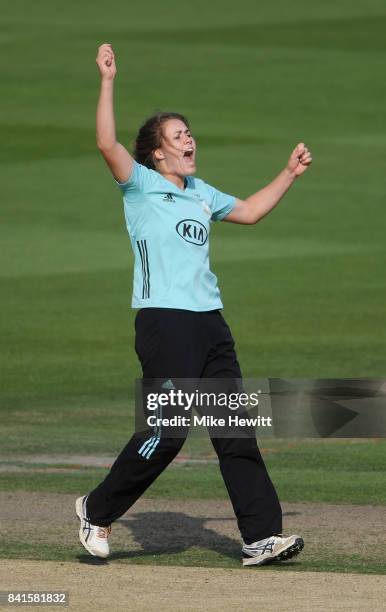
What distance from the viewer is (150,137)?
27.8ft

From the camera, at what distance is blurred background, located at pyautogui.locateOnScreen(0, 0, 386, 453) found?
54.1 ft

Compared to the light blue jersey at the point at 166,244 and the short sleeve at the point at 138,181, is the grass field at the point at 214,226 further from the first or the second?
the short sleeve at the point at 138,181

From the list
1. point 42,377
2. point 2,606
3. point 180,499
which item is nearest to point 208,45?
point 42,377

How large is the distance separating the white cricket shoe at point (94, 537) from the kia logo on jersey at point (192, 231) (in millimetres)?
1352

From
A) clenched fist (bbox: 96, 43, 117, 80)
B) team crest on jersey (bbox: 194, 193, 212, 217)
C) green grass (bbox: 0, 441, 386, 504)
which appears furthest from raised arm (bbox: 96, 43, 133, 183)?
green grass (bbox: 0, 441, 386, 504)

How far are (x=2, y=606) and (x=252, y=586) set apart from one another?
1142 millimetres

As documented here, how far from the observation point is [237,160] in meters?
31.8

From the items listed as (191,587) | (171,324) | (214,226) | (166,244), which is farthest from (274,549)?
(214,226)

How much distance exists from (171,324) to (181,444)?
55cm

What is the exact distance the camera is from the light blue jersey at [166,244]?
8070 mm

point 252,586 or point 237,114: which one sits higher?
point 237,114

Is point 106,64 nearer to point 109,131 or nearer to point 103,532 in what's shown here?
point 109,131

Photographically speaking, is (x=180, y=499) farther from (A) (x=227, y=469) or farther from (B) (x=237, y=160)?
(B) (x=237, y=160)

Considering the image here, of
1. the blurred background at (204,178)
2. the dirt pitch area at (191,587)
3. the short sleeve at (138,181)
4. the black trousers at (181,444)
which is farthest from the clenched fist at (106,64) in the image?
the blurred background at (204,178)
